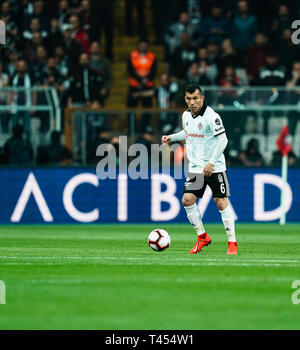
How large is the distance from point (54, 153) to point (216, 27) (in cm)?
651

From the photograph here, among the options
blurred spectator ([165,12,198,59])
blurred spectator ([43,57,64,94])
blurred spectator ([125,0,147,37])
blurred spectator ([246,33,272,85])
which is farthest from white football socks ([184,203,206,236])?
blurred spectator ([125,0,147,37])

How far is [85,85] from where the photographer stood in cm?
2219

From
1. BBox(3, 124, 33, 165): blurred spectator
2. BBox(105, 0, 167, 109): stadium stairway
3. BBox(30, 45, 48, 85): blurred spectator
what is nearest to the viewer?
BBox(3, 124, 33, 165): blurred spectator

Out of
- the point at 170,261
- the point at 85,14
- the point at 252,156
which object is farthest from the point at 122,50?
the point at 170,261

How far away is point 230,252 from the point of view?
514 inches

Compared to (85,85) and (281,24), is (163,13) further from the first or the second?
(85,85)

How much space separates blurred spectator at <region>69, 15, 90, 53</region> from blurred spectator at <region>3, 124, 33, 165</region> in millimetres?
4747

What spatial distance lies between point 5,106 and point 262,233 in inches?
238

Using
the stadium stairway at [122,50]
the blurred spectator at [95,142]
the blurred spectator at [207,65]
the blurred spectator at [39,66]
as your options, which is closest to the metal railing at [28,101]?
the blurred spectator at [95,142]

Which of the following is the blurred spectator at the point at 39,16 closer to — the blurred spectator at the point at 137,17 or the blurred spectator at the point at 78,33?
the blurred spectator at the point at 78,33

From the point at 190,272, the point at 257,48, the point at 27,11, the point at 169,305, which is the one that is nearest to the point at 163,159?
the point at 257,48

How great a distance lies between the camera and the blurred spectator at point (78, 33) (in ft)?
80.7

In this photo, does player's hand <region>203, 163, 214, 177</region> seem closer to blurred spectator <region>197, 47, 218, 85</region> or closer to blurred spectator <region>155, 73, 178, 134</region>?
blurred spectator <region>155, 73, 178, 134</region>

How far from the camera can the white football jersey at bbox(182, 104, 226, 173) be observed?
43.1ft
